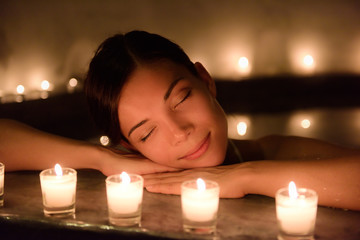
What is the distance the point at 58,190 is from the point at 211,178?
0.52m

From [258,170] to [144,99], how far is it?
48 cm

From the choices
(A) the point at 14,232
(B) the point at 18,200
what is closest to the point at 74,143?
(B) the point at 18,200

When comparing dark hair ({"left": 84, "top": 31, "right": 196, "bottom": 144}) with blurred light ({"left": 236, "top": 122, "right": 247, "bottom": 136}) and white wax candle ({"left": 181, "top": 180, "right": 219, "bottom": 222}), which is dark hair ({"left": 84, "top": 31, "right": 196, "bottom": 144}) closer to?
white wax candle ({"left": 181, "top": 180, "right": 219, "bottom": 222})

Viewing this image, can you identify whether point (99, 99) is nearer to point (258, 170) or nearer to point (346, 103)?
point (258, 170)

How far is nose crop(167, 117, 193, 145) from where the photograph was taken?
1.57 m

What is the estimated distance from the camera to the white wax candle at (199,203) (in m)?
1.21

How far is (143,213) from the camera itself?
4.57 feet

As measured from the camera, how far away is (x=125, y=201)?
1280 millimetres

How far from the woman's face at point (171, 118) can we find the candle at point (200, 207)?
14.6 inches

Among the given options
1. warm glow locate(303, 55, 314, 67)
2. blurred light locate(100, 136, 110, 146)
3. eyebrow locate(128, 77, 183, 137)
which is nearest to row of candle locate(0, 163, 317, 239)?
eyebrow locate(128, 77, 183, 137)

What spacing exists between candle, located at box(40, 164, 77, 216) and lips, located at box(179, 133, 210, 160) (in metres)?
0.44

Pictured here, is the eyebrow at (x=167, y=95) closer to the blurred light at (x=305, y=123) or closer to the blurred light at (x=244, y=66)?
the blurred light at (x=305, y=123)

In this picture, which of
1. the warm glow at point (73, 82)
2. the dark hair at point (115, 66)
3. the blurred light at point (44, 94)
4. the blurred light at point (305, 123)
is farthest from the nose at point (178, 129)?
the warm glow at point (73, 82)

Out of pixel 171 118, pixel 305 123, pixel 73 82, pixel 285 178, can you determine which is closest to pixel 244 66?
pixel 305 123
